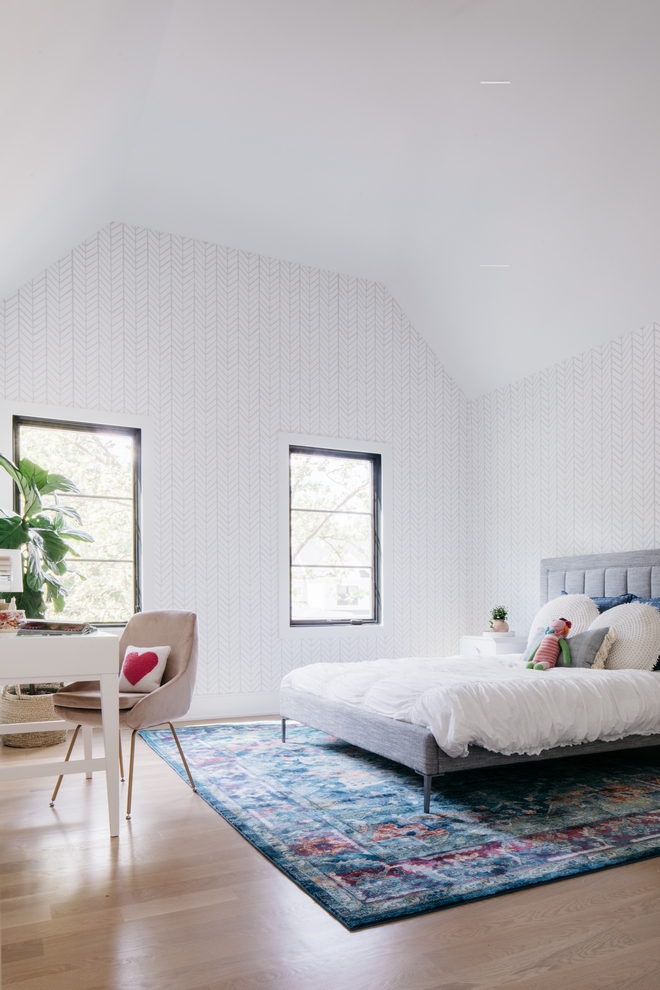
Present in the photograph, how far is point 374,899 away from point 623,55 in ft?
12.8

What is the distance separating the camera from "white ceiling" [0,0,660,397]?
3.48 meters

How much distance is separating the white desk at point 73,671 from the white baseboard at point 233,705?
8.55 feet

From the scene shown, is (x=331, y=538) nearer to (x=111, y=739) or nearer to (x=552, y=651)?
(x=552, y=651)

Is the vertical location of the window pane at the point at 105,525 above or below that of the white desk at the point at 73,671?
above

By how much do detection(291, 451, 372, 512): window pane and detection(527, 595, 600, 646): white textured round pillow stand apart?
198 centimetres

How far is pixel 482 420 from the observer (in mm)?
6754

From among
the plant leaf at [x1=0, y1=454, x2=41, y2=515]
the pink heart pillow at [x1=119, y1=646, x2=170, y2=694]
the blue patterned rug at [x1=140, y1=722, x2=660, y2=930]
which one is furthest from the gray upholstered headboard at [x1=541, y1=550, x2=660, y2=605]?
the plant leaf at [x1=0, y1=454, x2=41, y2=515]

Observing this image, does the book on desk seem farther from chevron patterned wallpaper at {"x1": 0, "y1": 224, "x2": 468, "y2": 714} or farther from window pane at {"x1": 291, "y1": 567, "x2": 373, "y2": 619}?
window pane at {"x1": 291, "y1": 567, "x2": 373, "y2": 619}

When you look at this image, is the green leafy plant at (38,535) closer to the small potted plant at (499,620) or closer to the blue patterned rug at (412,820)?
the blue patterned rug at (412,820)

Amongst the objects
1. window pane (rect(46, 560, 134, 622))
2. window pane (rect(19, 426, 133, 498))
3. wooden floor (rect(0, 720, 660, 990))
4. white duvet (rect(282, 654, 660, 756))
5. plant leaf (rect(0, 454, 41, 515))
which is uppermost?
window pane (rect(19, 426, 133, 498))

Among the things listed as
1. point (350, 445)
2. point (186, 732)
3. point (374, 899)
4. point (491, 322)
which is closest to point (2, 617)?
point (374, 899)

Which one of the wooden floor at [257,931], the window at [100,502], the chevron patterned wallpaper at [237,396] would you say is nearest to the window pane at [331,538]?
the chevron patterned wallpaper at [237,396]

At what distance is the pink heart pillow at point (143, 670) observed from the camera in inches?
141


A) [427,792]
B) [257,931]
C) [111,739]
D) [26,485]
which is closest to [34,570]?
[26,485]
